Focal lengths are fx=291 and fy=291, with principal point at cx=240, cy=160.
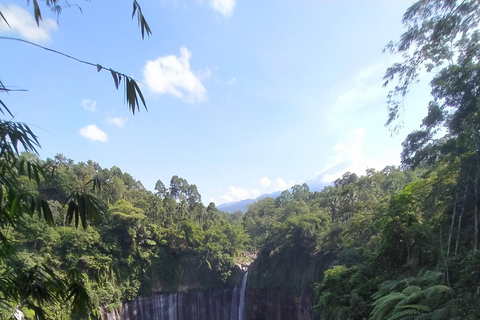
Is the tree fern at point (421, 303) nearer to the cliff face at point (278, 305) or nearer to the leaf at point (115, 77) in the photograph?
the leaf at point (115, 77)

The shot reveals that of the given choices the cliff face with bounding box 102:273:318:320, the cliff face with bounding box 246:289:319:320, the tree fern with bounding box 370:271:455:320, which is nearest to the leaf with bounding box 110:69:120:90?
the tree fern with bounding box 370:271:455:320

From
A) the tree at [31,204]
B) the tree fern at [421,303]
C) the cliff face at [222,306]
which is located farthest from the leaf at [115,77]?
the cliff face at [222,306]

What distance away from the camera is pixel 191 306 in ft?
71.8

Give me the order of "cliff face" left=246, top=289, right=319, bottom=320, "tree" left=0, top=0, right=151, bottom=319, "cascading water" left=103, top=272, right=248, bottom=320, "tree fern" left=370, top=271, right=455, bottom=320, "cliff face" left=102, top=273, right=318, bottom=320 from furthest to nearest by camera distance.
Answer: "cascading water" left=103, top=272, right=248, bottom=320
"cliff face" left=102, top=273, right=318, bottom=320
"cliff face" left=246, top=289, right=319, bottom=320
"tree fern" left=370, top=271, right=455, bottom=320
"tree" left=0, top=0, right=151, bottom=319

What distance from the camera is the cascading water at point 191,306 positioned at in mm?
19547

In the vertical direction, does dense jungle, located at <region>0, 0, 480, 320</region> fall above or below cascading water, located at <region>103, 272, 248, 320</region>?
above

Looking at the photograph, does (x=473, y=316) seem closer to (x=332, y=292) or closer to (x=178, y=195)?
(x=332, y=292)

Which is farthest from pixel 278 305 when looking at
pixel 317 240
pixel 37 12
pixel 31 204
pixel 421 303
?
pixel 37 12

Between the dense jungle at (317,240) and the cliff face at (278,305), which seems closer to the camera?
the dense jungle at (317,240)

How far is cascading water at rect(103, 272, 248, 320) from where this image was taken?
Answer: 19547mm

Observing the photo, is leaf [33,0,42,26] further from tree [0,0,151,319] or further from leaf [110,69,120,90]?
leaf [110,69,120,90]

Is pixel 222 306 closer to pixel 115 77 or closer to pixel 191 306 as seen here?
pixel 191 306

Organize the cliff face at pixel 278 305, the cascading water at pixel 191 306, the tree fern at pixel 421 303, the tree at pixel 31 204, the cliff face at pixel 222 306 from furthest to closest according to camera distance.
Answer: the cascading water at pixel 191 306 < the cliff face at pixel 222 306 < the cliff face at pixel 278 305 < the tree fern at pixel 421 303 < the tree at pixel 31 204

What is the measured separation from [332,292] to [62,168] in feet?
92.6
